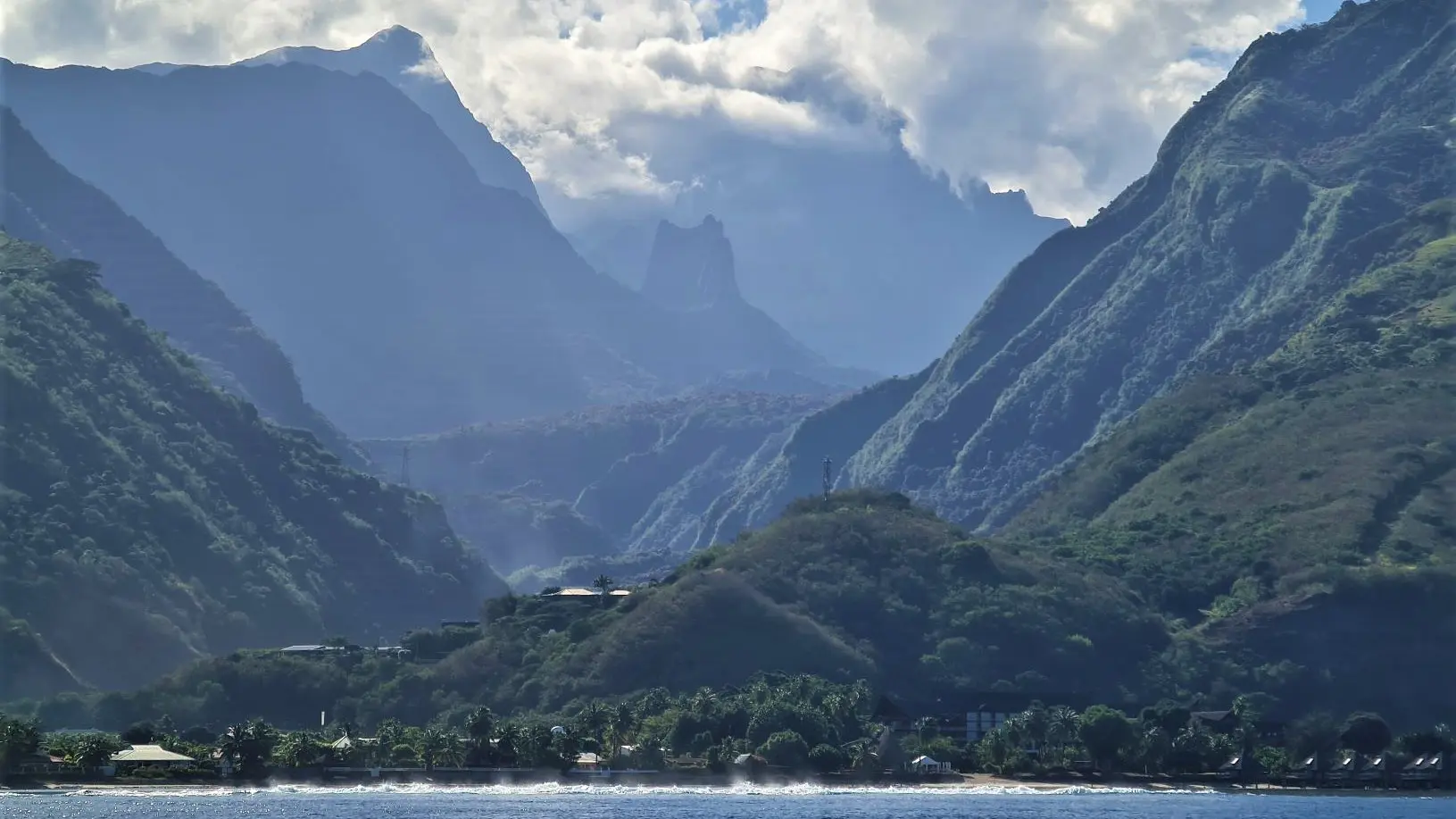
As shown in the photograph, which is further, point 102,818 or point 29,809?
point 29,809

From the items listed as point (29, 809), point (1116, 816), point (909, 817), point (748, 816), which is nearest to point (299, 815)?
point (29, 809)

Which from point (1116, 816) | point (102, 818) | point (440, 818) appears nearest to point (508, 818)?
point (440, 818)

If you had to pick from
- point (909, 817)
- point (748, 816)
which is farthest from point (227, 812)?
point (909, 817)

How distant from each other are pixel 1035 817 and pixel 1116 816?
6627mm

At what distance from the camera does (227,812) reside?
197 metres

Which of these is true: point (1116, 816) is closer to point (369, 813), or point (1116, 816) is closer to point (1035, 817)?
point (1035, 817)

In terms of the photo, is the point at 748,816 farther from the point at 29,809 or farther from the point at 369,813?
the point at 29,809

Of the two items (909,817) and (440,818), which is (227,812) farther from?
(909,817)

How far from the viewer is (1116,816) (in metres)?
198

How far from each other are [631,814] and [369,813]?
21.0m

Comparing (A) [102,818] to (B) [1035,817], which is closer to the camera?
(A) [102,818]

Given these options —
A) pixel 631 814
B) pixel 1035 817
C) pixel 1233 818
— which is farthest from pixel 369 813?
pixel 1233 818

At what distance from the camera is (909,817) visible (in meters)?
198

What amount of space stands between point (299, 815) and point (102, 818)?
52.7 ft
